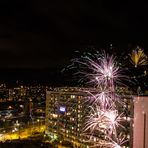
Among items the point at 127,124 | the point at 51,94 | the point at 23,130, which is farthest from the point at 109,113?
the point at 23,130

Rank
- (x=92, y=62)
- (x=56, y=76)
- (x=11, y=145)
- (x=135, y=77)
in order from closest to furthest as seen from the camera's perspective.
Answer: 1. (x=92, y=62)
2. (x=11, y=145)
3. (x=135, y=77)
4. (x=56, y=76)

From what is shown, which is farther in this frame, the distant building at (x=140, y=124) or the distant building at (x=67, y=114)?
the distant building at (x=67, y=114)

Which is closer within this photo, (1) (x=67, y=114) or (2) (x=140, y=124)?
(2) (x=140, y=124)

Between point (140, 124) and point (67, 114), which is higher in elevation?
point (140, 124)

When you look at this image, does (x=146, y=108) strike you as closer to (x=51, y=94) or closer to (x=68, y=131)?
(x=68, y=131)

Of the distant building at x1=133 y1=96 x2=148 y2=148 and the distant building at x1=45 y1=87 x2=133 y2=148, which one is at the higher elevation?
the distant building at x1=133 y1=96 x2=148 y2=148

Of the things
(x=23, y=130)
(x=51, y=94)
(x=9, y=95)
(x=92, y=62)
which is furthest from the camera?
(x=9, y=95)

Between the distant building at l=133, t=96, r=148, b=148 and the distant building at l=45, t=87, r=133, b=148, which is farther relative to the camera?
the distant building at l=45, t=87, r=133, b=148

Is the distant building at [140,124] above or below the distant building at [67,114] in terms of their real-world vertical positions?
above
